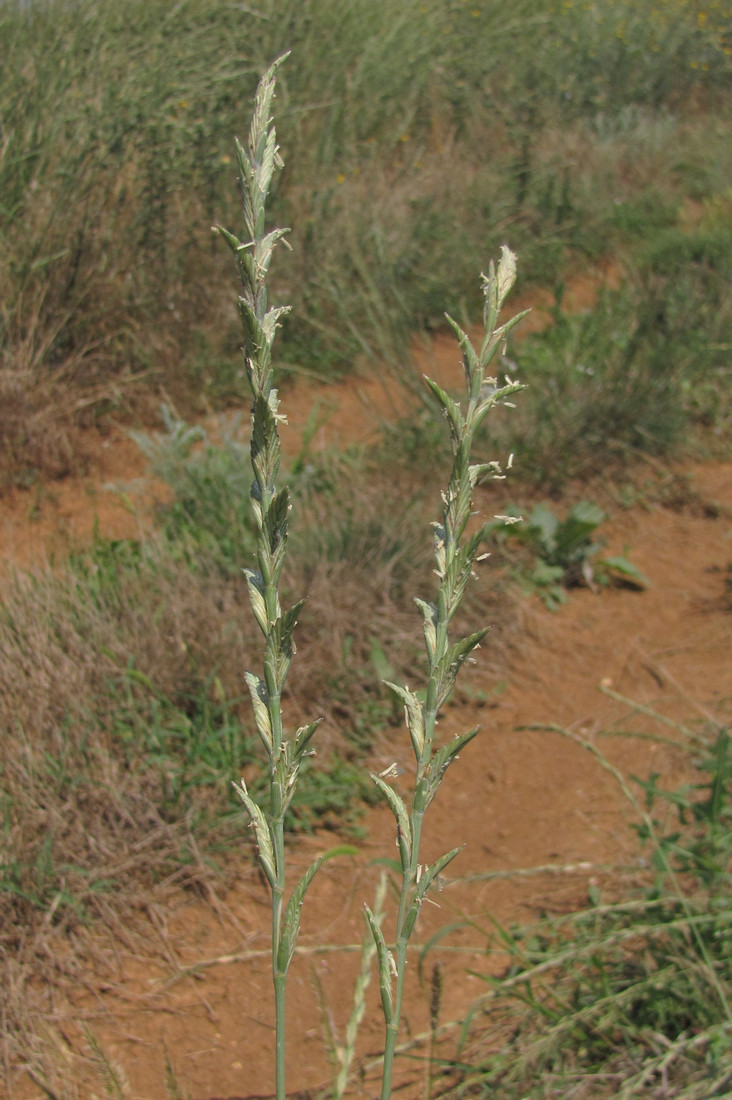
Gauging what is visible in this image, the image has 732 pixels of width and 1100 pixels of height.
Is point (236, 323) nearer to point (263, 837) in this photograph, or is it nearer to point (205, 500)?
point (205, 500)

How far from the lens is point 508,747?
10.4 ft

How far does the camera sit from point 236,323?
509 centimetres

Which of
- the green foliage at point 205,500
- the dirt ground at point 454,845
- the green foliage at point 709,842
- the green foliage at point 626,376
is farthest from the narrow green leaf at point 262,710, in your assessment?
the green foliage at point 626,376

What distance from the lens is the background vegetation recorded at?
2559 millimetres

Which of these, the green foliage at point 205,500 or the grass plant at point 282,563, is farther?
the green foliage at point 205,500

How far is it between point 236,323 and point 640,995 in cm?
395

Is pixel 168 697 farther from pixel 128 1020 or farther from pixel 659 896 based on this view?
pixel 659 896

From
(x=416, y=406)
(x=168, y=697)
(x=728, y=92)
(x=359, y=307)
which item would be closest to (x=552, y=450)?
(x=416, y=406)

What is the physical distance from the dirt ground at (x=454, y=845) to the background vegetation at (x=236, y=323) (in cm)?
14

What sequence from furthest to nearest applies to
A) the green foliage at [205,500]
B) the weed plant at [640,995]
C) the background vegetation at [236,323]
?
the green foliage at [205,500] < the background vegetation at [236,323] < the weed plant at [640,995]

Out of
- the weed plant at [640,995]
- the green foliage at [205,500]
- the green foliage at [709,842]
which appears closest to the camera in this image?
the weed plant at [640,995]

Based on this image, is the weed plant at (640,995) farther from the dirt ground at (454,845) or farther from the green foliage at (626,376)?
the green foliage at (626,376)

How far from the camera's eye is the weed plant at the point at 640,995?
168 centimetres

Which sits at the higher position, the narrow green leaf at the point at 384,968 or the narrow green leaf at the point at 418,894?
the narrow green leaf at the point at 418,894
